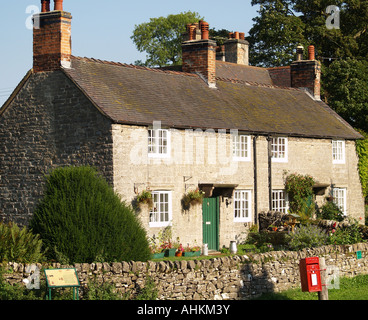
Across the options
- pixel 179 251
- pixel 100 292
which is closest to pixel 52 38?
pixel 179 251

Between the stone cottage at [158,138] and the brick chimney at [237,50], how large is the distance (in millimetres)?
16459

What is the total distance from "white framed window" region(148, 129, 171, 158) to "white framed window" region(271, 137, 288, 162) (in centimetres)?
581

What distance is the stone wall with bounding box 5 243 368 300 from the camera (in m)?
16.0

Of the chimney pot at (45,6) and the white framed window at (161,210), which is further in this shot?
the chimney pot at (45,6)

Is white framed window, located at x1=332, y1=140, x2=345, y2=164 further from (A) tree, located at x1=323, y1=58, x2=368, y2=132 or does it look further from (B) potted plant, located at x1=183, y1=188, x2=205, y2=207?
(A) tree, located at x1=323, y1=58, x2=368, y2=132

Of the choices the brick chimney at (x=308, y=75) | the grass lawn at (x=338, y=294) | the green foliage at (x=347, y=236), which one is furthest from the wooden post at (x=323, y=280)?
the brick chimney at (x=308, y=75)

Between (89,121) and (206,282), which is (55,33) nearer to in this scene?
(89,121)

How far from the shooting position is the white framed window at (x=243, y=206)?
89.9 feet

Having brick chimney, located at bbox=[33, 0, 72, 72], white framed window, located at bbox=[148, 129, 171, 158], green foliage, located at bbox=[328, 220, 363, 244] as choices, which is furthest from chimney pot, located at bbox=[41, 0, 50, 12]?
green foliage, located at bbox=[328, 220, 363, 244]

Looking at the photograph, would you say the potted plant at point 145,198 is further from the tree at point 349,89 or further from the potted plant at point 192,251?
the tree at point 349,89

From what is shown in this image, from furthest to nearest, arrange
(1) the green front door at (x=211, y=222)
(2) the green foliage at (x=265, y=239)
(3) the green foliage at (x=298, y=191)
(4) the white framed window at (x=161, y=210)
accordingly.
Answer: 1. (3) the green foliage at (x=298, y=191)
2. (1) the green front door at (x=211, y=222)
3. (2) the green foliage at (x=265, y=239)
4. (4) the white framed window at (x=161, y=210)

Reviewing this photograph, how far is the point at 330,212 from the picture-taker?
30.0 metres

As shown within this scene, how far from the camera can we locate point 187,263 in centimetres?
1702
